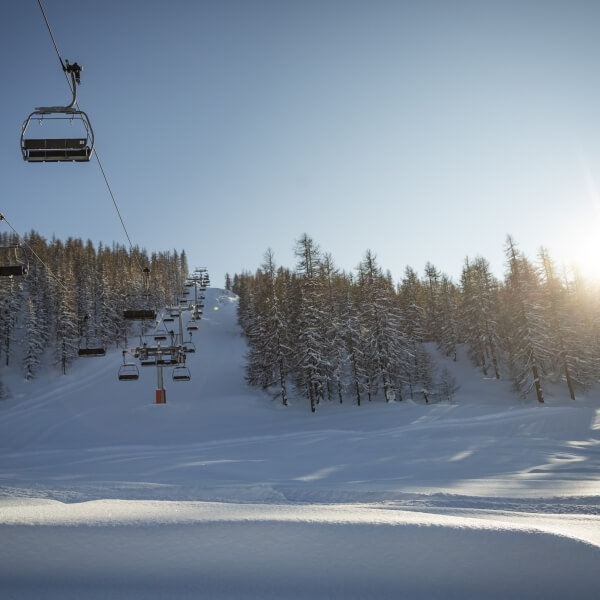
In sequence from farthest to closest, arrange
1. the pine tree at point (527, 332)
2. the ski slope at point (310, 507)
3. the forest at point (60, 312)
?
the forest at point (60, 312), the pine tree at point (527, 332), the ski slope at point (310, 507)

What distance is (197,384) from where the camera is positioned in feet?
147

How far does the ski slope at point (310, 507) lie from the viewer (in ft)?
12.3

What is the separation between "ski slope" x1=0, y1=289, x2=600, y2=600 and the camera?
3760mm

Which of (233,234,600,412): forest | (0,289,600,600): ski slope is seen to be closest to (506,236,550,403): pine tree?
(233,234,600,412): forest

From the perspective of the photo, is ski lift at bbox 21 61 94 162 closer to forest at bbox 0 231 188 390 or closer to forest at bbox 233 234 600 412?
forest at bbox 233 234 600 412

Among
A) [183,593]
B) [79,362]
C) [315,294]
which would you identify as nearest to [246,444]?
[315,294]

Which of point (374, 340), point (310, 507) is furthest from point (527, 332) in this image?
point (310, 507)

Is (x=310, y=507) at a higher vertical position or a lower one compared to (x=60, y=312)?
lower

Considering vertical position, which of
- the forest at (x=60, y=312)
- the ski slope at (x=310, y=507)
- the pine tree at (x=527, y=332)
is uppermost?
the forest at (x=60, y=312)

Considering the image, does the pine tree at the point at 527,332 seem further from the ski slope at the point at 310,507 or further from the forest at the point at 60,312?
the forest at the point at 60,312

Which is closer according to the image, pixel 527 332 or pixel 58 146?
pixel 58 146

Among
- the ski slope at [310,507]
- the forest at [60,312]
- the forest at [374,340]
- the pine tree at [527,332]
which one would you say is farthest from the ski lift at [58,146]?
the forest at [60,312]

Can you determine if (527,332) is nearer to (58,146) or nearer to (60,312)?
(58,146)

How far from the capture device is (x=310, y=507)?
582cm
